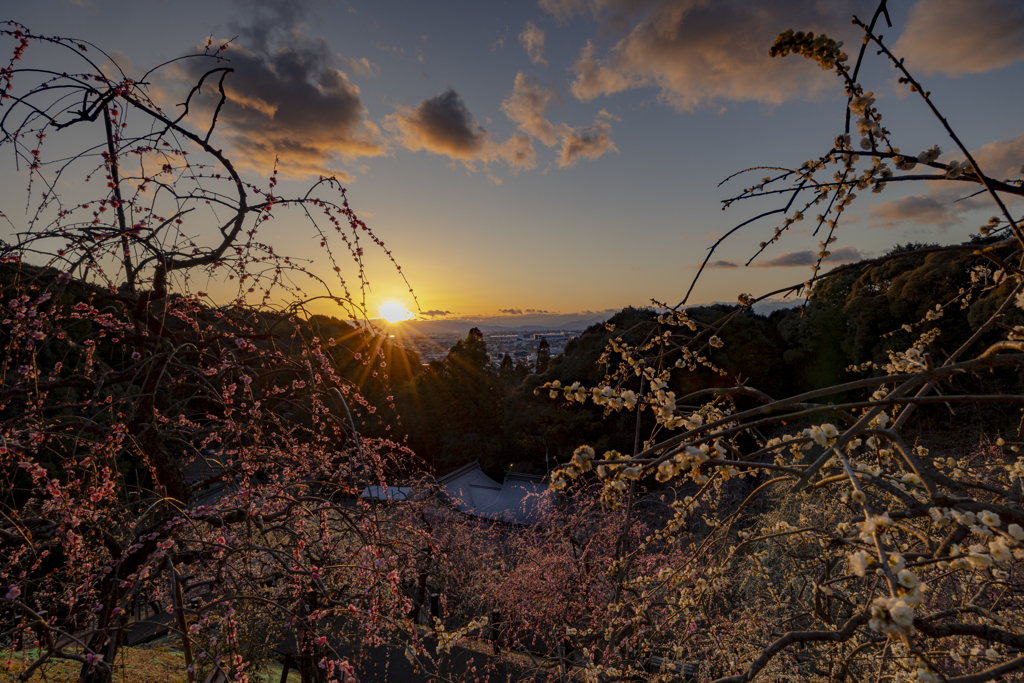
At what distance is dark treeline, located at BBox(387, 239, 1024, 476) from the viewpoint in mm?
10398

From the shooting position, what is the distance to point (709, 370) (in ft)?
43.0

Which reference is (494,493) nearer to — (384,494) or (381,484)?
(384,494)

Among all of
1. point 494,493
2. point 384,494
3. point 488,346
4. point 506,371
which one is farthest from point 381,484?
point 488,346

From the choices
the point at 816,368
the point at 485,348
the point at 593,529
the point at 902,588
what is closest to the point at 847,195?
the point at 902,588

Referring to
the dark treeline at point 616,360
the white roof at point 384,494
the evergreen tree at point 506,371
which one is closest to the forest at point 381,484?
the white roof at point 384,494

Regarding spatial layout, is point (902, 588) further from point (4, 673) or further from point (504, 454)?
point (504, 454)

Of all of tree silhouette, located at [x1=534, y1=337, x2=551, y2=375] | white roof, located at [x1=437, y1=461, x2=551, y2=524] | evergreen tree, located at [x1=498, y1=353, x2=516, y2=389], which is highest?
tree silhouette, located at [x1=534, y1=337, x2=551, y2=375]

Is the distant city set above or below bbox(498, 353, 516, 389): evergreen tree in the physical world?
above

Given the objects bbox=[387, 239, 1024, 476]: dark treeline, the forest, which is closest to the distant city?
the forest

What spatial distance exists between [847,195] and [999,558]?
1191mm

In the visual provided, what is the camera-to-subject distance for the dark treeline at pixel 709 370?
1040 centimetres

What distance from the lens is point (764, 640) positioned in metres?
4.39

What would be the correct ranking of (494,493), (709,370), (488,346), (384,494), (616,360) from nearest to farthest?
1. (384,494)
2. (616,360)
3. (709,370)
4. (494,493)
5. (488,346)

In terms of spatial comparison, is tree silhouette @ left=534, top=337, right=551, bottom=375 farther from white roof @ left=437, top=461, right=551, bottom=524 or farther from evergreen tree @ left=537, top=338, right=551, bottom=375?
white roof @ left=437, top=461, right=551, bottom=524
